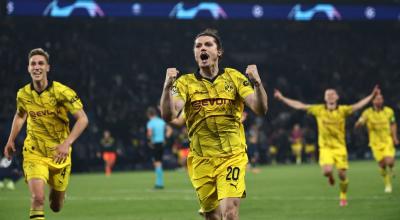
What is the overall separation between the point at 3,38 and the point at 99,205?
23787 mm

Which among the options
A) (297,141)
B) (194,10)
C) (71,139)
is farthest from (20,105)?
(297,141)

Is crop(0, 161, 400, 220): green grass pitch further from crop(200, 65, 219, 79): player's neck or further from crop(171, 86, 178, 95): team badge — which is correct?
crop(171, 86, 178, 95): team badge

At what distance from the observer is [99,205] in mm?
18172

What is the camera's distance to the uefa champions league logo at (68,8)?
100 feet

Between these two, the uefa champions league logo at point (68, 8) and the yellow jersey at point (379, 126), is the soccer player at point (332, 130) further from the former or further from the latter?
the uefa champions league logo at point (68, 8)

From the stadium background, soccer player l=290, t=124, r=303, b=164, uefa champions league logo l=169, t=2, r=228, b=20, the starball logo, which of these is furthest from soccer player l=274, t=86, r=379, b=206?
soccer player l=290, t=124, r=303, b=164

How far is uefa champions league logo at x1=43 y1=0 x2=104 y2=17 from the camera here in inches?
1201

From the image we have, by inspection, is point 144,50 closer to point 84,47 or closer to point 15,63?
point 84,47

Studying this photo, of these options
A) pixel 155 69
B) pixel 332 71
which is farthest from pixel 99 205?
pixel 332 71

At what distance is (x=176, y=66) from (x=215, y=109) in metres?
34.7

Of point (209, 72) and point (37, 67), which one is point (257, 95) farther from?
point (37, 67)

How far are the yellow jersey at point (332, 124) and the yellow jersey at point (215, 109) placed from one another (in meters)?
9.34

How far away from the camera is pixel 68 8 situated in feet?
101

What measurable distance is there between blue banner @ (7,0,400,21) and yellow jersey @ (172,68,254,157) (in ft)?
71.9
